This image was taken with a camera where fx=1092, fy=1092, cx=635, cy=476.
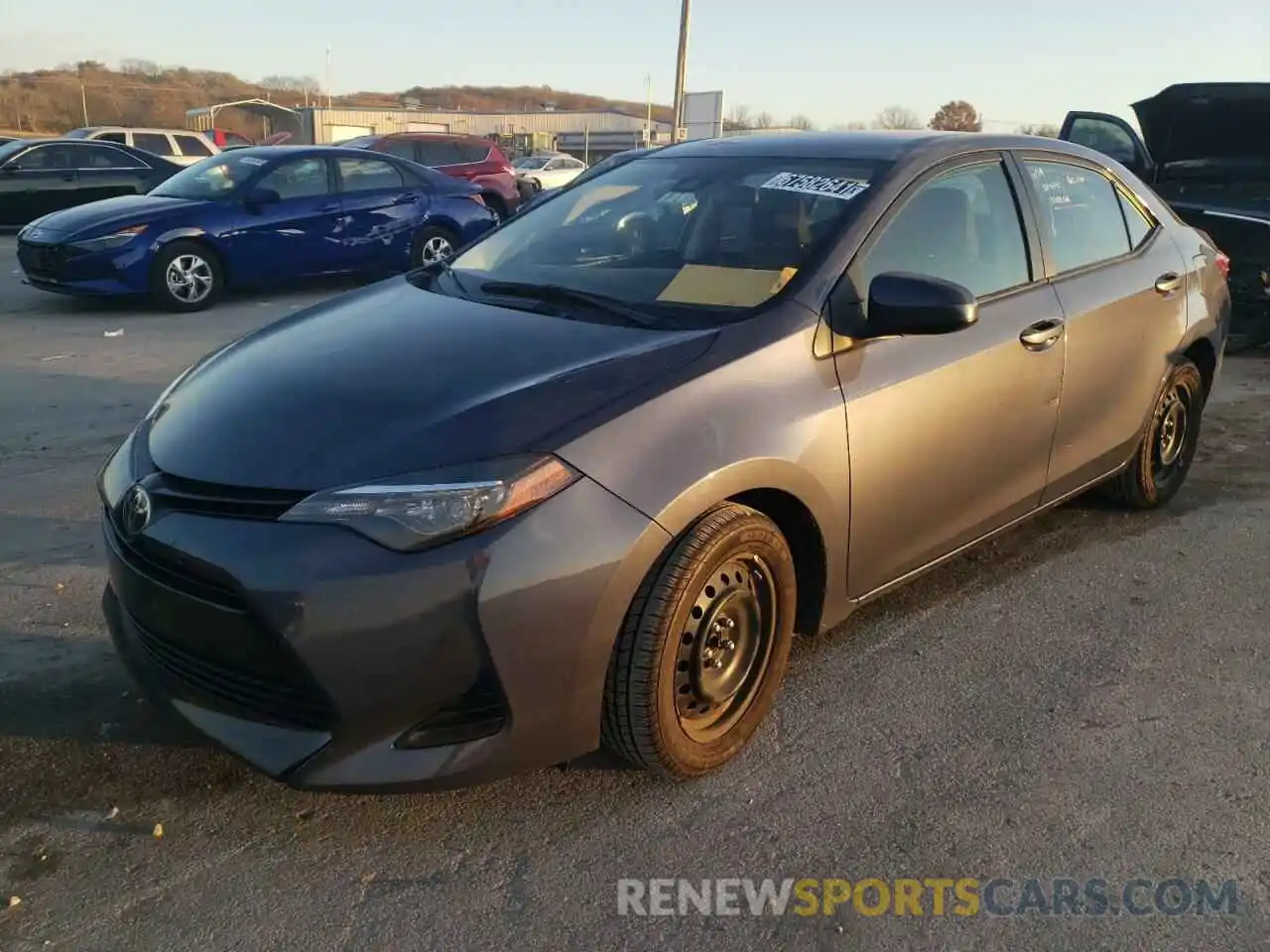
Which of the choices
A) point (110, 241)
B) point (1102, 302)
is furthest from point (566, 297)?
point (110, 241)

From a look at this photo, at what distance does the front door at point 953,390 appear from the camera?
3059 millimetres

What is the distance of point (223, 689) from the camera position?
7.92 feet

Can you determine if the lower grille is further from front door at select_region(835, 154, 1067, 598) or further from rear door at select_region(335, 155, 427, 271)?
rear door at select_region(335, 155, 427, 271)

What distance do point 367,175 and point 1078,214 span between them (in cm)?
818

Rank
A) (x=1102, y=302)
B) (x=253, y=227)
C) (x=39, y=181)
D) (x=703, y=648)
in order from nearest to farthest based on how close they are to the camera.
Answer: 1. (x=703, y=648)
2. (x=1102, y=302)
3. (x=253, y=227)
4. (x=39, y=181)

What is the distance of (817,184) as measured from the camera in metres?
3.42

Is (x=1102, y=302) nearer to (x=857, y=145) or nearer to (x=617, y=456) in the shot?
(x=857, y=145)

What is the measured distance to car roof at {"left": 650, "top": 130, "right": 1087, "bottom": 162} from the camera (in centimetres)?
354

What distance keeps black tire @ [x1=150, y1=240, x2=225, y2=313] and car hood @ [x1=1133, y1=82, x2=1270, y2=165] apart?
816 cm

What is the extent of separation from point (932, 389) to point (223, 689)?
2080mm

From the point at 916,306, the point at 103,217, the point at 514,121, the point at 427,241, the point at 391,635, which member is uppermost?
the point at 916,306

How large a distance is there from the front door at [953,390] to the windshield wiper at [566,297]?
1.86 feet

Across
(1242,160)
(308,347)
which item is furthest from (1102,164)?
(1242,160)

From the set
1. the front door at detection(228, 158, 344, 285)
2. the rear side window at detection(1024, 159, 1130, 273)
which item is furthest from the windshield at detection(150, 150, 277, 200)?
the rear side window at detection(1024, 159, 1130, 273)
